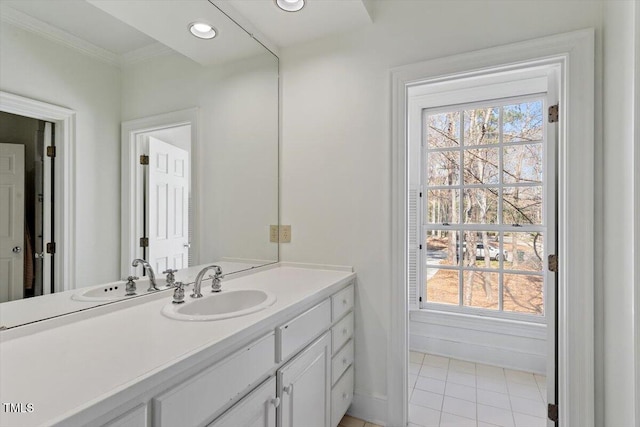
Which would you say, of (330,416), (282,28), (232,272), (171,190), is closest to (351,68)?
(282,28)

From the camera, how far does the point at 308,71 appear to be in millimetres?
2098

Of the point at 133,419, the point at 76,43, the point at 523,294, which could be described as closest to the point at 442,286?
the point at 523,294

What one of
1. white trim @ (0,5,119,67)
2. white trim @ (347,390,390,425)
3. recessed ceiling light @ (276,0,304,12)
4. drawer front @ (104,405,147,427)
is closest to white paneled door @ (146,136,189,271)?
white trim @ (0,5,119,67)

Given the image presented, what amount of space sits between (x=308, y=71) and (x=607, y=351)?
6.81ft

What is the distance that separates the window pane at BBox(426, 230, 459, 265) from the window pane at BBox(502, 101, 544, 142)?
884 mm

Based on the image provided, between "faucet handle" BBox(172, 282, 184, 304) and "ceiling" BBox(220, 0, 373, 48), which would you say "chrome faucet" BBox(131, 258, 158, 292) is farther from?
"ceiling" BBox(220, 0, 373, 48)

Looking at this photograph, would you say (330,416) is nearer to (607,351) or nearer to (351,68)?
(607,351)

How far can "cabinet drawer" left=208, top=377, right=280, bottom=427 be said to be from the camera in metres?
0.98

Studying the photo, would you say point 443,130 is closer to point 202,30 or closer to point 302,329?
point 202,30

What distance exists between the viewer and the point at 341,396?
1.76m

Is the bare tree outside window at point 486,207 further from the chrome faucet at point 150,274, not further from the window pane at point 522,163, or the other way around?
the chrome faucet at point 150,274

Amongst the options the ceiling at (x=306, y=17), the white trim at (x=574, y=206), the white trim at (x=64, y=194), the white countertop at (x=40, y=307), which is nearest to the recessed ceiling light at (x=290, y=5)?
the ceiling at (x=306, y=17)

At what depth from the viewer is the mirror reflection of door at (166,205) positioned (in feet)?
4.71

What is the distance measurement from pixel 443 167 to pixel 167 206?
2.21 metres
